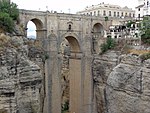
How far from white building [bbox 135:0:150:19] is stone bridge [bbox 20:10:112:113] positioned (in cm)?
773

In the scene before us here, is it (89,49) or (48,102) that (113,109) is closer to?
(48,102)

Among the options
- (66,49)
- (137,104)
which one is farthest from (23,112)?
(66,49)

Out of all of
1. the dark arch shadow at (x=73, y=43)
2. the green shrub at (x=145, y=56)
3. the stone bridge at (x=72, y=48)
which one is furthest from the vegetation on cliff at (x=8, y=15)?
the green shrub at (x=145, y=56)

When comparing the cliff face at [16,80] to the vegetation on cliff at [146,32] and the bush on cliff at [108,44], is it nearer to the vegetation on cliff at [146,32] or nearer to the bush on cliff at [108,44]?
the vegetation on cliff at [146,32]

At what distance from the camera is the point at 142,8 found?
49.5 m

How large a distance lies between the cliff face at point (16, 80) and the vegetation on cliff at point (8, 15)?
1963 millimetres

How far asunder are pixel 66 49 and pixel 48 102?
16637mm

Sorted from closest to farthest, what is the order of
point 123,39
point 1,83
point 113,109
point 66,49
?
point 1,83
point 113,109
point 123,39
point 66,49

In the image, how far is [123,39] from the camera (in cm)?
3875

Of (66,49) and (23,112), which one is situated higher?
(66,49)

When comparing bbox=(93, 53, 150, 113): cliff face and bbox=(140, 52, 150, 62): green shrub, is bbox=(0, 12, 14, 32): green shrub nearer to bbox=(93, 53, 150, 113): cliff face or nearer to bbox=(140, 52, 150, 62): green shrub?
bbox=(93, 53, 150, 113): cliff face

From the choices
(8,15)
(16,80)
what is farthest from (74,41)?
(16,80)

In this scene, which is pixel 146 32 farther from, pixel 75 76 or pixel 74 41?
pixel 75 76

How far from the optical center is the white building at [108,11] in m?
60.2
